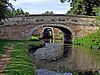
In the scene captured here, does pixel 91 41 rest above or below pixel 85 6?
below

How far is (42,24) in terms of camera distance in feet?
202

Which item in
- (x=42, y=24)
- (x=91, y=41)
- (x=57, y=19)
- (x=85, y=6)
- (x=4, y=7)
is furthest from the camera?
(x=85, y=6)

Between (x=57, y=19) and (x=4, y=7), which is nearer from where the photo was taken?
(x=4, y=7)

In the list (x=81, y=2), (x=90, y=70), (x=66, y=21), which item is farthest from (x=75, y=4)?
(x=90, y=70)

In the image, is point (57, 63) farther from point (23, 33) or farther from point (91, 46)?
point (23, 33)

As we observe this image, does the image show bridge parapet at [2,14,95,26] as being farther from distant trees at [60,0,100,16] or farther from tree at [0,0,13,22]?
tree at [0,0,13,22]

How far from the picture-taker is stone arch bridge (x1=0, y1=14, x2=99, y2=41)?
60.1 metres

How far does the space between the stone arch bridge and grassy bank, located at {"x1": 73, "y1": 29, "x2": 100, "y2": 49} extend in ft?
8.38

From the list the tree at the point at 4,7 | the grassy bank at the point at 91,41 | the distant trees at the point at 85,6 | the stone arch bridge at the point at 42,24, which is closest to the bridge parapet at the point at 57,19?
the stone arch bridge at the point at 42,24

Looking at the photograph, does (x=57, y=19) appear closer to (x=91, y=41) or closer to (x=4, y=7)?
(x=91, y=41)

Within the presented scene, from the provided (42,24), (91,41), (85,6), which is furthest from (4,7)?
(85,6)

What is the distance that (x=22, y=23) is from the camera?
198 feet

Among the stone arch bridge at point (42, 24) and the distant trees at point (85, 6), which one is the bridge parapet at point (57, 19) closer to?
the stone arch bridge at point (42, 24)

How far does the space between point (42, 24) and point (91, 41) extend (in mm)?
11016
